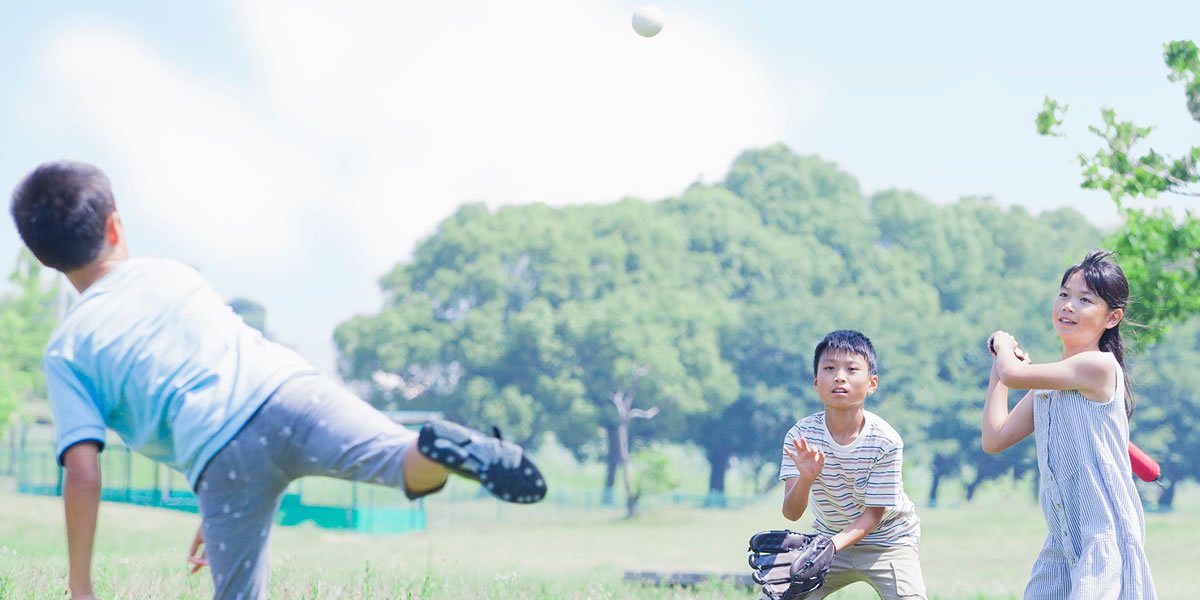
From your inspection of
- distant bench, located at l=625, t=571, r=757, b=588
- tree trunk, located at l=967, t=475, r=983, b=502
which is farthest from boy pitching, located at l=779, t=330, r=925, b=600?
tree trunk, located at l=967, t=475, r=983, b=502

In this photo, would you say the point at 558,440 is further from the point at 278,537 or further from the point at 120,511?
the point at 120,511

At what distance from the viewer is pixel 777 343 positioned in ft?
135

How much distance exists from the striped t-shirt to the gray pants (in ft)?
6.40

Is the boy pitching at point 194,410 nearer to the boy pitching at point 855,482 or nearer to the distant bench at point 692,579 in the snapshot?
the boy pitching at point 855,482

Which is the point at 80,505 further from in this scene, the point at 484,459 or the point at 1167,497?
the point at 1167,497

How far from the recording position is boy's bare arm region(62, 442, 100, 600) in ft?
9.52

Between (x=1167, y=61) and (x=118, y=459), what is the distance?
2774cm

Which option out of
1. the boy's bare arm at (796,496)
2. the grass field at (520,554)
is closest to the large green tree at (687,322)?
the grass field at (520,554)

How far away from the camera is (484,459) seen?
2.87 metres

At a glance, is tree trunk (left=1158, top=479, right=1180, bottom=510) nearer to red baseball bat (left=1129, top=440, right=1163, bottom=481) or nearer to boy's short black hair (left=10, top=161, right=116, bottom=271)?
red baseball bat (left=1129, top=440, right=1163, bottom=481)

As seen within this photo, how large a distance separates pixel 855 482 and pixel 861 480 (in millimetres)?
25

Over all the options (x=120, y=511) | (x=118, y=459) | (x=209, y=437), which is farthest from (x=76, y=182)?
(x=118, y=459)

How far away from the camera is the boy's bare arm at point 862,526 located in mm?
4484

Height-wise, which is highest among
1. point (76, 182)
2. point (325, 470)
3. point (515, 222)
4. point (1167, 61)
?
point (515, 222)
